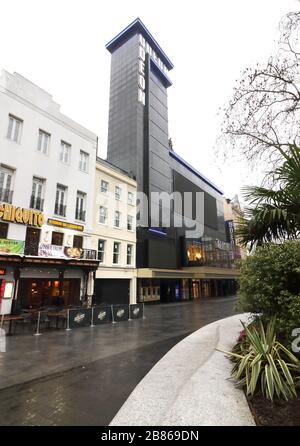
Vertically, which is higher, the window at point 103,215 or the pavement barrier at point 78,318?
the window at point 103,215

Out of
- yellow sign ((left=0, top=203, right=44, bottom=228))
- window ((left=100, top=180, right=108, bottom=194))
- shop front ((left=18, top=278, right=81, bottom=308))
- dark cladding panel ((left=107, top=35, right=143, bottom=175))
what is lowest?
shop front ((left=18, top=278, right=81, bottom=308))

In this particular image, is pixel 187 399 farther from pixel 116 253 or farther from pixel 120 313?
pixel 116 253

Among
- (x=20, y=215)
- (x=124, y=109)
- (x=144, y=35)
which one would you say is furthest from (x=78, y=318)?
(x=144, y=35)

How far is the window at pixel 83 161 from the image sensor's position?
21.9 metres

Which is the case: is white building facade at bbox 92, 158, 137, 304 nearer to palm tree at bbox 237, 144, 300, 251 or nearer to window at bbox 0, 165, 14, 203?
window at bbox 0, 165, 14, 203

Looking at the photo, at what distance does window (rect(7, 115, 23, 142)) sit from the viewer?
17078 millimetres

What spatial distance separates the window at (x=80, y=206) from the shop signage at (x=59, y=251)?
3.33 metres

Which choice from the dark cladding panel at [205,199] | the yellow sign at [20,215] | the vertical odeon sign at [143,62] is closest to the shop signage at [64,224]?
the yellow sign at [20,215]

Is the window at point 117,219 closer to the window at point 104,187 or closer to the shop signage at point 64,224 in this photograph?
the window at point 104,187

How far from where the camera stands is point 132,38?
38406 mm

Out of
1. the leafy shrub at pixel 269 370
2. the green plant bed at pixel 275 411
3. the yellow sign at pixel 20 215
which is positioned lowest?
the green plant bed at pixel 275 411

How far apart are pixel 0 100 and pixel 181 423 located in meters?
19.6

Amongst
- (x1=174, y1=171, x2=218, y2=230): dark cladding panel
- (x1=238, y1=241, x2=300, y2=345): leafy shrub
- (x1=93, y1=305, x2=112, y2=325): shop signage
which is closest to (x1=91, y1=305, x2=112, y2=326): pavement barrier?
(x1=93, y1=305, x2=112, y2=325): shop signage

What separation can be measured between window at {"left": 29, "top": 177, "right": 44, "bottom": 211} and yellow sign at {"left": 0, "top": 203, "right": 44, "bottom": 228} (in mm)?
601
